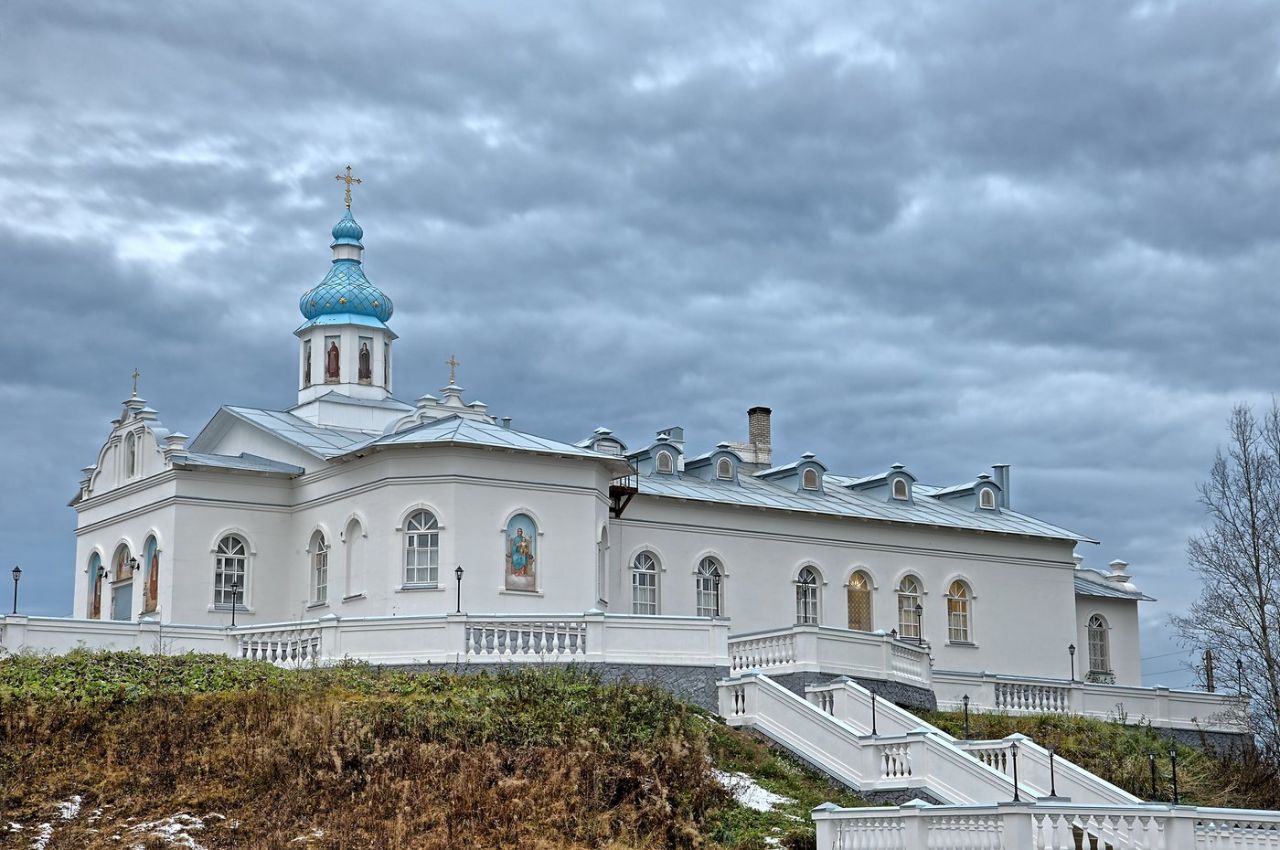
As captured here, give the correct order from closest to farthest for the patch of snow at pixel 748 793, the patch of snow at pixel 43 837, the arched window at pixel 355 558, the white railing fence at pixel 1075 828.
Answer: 1. the white railing fence at pixel 1075 828
2. the patch of snow at pixel 43 837
3. the patch of snow at pixel 748 793
4. the arched window at pixel 355 558

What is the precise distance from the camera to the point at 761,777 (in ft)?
87.1

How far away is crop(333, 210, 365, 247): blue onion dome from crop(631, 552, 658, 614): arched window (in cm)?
1147

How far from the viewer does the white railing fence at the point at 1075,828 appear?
20.7m

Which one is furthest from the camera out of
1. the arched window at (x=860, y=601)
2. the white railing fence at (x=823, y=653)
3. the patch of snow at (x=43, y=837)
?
the arched window at (x=860, y=601)

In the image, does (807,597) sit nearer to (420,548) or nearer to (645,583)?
(645,583)

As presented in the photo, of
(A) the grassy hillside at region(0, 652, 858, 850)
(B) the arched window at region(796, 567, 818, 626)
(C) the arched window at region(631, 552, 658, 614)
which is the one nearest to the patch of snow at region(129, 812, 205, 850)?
(A) the grassy hillside at region(0, 652, 858, 850)

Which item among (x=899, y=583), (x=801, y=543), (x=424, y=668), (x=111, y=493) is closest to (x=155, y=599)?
(x=111, y=493)

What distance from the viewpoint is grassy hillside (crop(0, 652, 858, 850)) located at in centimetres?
2191

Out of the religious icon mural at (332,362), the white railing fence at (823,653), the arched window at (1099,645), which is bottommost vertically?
the white railing fence at (823,653)

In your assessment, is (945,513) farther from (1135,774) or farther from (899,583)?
(1135,774)

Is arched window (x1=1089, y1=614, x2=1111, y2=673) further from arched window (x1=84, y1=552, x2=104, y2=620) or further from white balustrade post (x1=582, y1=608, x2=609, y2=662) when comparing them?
arched window (x1=84, y1=552, x2=104, y2=620)

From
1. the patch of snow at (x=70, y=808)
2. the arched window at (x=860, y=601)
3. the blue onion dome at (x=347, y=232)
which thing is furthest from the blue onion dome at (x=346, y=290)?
the patch of snow at (x=70, y=808)

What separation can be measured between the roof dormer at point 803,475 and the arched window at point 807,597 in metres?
2.64

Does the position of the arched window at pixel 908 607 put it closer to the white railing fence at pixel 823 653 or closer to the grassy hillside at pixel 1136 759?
the grassy hillside at pixel 1136 759
